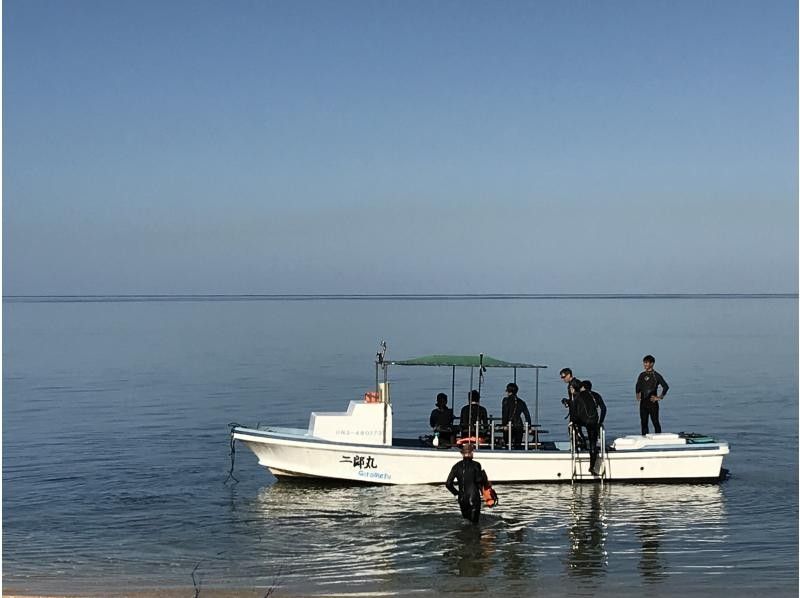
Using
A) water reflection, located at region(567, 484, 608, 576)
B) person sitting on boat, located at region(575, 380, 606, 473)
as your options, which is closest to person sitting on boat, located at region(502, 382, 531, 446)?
person sitting on boat, located at region(575, 380, 606, 473)

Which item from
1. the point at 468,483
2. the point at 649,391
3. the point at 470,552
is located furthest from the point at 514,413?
the point at 470,552

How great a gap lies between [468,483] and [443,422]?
3865 millimetres

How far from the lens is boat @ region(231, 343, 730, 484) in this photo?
62.7 feet

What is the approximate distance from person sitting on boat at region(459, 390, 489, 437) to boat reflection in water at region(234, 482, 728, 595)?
3.87 ft

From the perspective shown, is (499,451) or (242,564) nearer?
(242,564)

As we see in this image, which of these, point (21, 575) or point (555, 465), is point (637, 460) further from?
point (21, 575)

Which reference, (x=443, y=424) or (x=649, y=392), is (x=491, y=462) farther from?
(x=649, y=392)

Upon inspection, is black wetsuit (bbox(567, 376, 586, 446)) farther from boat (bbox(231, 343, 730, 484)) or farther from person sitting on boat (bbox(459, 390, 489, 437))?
person sitting on boat (bbox(459, 390, 489, 437))

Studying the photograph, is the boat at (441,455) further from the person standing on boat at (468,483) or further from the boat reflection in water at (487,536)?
the person standing on boat at (468,483)

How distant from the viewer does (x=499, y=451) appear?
19.0 metres

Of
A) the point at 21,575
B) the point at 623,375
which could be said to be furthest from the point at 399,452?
the point at 623,375

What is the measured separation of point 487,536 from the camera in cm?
1580

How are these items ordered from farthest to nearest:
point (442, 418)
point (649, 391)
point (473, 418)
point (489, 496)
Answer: point (649, 391), point (442, 418), point (473, 418), point (489, 496)

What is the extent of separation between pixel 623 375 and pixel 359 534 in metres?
27.7
